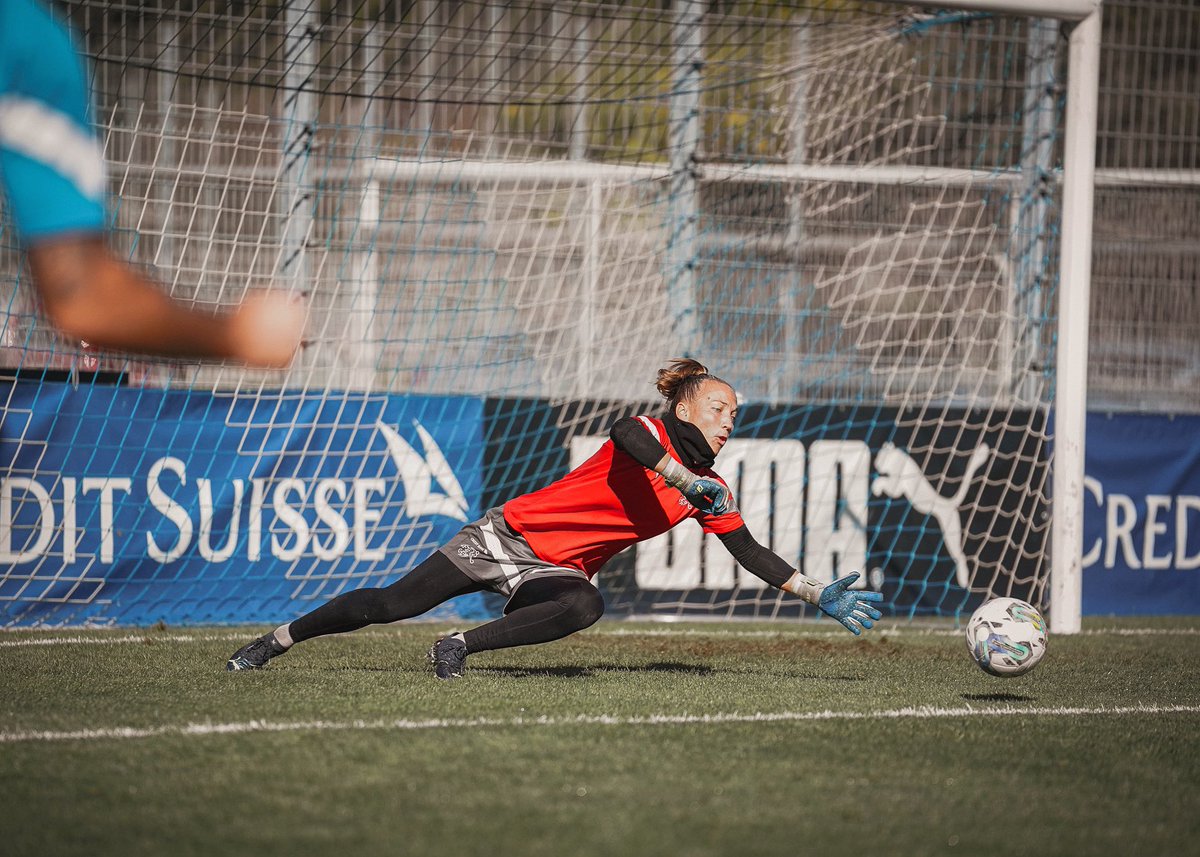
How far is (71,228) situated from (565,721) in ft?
10.7

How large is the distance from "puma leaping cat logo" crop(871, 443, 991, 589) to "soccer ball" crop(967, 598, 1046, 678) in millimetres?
3942

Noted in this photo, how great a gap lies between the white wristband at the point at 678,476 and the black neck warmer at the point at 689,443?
367 mm

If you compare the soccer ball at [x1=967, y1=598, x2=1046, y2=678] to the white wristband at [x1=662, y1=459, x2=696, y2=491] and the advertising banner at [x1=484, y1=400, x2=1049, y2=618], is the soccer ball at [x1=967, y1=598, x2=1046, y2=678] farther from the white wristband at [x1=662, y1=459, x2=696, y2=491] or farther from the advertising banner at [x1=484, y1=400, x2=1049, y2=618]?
the advertising banner at [x1=484, y1=400, x2=1049, y2=618]

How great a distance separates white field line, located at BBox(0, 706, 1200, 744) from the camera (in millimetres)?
4805

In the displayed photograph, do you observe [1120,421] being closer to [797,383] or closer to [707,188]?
[797,383]

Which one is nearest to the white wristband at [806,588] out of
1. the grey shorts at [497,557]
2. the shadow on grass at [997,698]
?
the shadow on grass at [997,698]

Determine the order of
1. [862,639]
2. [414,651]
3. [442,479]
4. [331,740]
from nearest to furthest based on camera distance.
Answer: [331,740], [414,651], [862,639], [442,479]

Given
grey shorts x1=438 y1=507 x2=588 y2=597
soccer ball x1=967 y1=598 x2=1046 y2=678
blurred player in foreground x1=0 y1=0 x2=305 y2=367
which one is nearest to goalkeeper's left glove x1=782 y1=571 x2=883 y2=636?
soccer ball x1=967 y1=598 x2=1046 y2=678

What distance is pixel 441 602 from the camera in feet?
19.9

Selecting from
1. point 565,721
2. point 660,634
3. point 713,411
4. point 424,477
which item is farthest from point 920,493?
point 565,721

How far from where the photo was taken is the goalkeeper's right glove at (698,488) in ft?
18.8

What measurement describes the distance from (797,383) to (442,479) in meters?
2.73

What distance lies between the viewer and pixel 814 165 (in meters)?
10.4

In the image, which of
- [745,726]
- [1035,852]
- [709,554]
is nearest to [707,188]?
[709,554]
